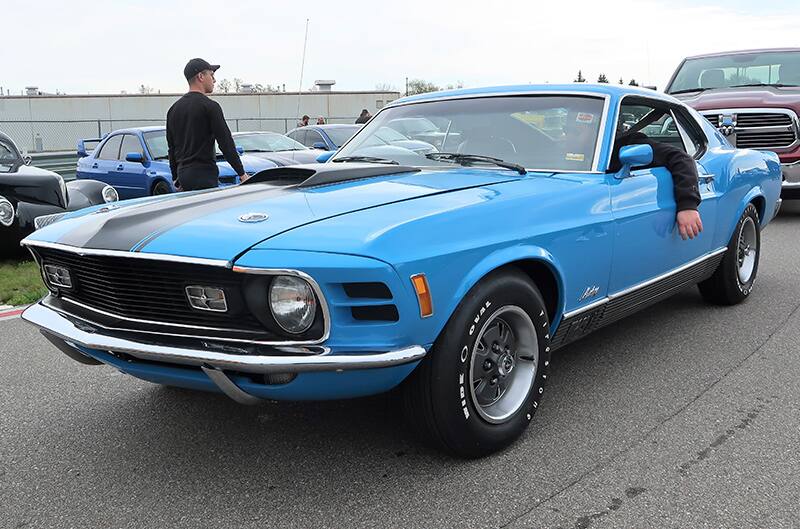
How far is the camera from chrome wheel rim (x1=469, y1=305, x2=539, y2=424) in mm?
2840

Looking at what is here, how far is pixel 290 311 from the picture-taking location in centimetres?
241

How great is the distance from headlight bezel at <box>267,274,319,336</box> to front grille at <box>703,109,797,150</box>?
809 cm

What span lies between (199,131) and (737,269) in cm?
408

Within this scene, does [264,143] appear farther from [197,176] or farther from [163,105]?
[163,105]

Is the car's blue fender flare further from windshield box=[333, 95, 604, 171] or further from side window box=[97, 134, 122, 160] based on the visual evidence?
side window box=[97, 134, 122, 160]

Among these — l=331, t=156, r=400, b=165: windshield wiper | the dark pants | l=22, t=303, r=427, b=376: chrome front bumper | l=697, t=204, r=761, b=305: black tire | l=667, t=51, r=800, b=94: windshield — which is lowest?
l=697, t=204, r=761, b=305: black tire

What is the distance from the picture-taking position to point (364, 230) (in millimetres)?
2488

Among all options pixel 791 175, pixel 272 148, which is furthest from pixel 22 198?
pixel 791 175

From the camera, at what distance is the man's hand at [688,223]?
3938mm

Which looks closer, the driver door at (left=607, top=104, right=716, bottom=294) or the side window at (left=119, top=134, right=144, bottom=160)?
the driver door at (left=607, top=104, right=716, bottom=294)

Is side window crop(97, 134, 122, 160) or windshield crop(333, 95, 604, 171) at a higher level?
windshield crop(333, 95, 604, 171)

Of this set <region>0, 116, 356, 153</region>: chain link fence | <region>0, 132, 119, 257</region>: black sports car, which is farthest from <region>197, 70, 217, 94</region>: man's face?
<region>0, 116, 356, 153</region>: chain link fence

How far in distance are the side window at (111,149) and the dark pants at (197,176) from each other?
6456 mm

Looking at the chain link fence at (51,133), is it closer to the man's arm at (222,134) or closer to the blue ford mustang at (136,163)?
the blue ford mustang at (136,163)
